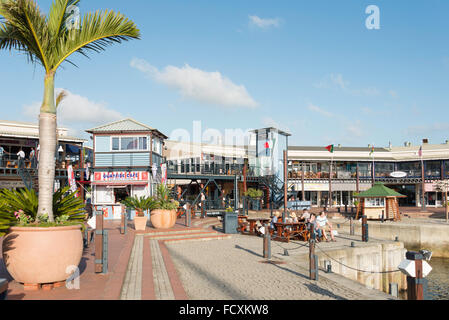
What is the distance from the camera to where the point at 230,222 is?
62.4ft

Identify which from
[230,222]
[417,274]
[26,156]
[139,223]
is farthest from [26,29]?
[26,156]

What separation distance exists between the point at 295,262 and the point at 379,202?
1877 cm

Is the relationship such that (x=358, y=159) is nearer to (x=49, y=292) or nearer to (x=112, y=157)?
(x=112, y=157)

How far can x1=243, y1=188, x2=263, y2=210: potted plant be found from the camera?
3094 cm

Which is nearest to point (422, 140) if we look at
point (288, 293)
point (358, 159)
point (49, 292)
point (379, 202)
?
point (358, 159)

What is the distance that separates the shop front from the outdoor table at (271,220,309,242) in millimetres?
11090

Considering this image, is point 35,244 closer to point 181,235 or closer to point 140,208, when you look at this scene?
point 181,235

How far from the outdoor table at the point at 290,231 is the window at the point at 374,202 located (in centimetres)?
1341

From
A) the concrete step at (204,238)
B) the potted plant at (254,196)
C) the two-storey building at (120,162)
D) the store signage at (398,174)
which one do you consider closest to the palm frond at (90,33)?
the concrete step at (204,238)

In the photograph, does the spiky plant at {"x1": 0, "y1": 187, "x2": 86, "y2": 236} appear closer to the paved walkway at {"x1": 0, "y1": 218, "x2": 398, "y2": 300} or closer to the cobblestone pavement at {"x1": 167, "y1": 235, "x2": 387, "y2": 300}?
the paved walkway at {"x1": 0, "y1": 218, "x2": 398, "y2": 300}

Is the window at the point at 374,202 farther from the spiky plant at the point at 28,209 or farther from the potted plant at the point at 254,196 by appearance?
the spiky plant at the point at 28,209

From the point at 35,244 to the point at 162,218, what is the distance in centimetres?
1184

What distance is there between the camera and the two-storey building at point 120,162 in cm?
2478

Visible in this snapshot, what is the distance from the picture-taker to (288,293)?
26.0 feet
